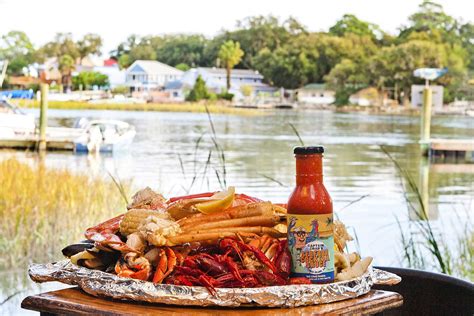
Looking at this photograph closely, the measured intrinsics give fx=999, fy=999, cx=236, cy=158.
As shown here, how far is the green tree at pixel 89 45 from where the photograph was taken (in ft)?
82.3

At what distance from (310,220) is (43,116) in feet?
52.1

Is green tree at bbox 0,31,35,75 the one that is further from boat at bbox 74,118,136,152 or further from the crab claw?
the crab claw

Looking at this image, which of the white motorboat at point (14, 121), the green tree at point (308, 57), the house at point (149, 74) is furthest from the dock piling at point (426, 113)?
the white motorboat at point (14, 121)

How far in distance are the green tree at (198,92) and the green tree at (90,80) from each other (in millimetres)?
Result: 2452

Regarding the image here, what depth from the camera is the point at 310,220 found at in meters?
1.68

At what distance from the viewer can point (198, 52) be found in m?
25.2

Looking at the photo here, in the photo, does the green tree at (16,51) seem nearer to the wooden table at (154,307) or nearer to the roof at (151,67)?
the roof at (151,67)

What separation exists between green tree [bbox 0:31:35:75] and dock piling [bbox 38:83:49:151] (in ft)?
7.15

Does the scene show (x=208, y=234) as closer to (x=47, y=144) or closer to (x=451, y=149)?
(x=451, y=149)

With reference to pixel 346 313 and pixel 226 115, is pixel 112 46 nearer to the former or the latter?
pixel 226 115

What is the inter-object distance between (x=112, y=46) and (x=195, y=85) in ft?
9.38

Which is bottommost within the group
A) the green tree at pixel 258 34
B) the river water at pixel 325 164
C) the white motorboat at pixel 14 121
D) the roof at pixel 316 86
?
the river water at pixel 325 164

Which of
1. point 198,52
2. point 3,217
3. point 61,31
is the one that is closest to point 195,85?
point 198,52

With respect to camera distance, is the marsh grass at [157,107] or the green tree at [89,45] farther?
the marsh grass at [157,107]
